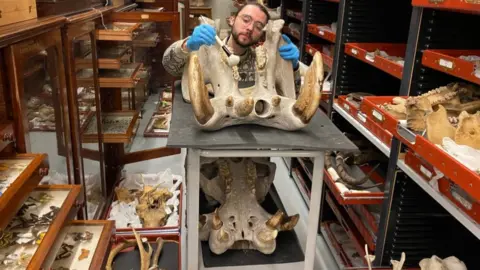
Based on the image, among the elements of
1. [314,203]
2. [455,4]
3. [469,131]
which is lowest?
[314,203]

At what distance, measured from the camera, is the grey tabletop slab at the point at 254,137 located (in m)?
1.85

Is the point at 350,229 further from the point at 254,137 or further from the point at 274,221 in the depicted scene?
the point at 254,137

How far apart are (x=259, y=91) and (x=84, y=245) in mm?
1081

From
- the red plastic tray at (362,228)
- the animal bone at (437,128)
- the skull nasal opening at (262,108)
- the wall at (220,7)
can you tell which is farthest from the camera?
the wall at (220,7)

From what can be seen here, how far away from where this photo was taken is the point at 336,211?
304 cm

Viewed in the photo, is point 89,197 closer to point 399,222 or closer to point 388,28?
point 399,222

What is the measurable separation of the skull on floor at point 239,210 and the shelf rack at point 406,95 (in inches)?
17.6

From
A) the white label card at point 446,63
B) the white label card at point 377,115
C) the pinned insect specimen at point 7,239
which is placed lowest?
the pinned insect specimen at point 7,239

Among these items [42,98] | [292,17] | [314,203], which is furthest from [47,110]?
[292,17]

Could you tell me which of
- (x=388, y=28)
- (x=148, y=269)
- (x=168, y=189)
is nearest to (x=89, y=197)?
(x=168, y=189)

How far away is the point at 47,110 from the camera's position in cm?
233

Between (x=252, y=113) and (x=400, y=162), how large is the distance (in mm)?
722

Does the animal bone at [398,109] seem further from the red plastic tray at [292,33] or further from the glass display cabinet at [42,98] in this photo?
the red plastic tray at [292,33]

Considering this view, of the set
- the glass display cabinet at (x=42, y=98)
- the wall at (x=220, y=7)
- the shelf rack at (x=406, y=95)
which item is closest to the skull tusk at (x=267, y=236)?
the shelf rack at (x=406, y=95)
